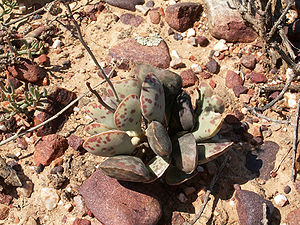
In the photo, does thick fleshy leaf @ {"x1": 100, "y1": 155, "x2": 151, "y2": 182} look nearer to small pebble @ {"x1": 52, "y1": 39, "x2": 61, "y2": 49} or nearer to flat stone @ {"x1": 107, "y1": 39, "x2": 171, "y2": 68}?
flat stone @ {"x1": 107, "y1": 39, "x2": 171, "y2": 68}

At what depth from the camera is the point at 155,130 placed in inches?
80.4

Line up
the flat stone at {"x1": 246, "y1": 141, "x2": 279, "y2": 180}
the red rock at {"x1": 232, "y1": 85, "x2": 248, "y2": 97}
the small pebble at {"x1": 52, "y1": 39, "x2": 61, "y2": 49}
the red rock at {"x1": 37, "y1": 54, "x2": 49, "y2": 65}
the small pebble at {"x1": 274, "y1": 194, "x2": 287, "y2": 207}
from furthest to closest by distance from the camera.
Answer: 1. the small pebble at {"x1": 52, "y1": 39, "x2": 61, "y2": 49}
2. the red rock at {"x1": 37, "y1": 54, "x2": 49, "y2": 65}
3. the red rock at {"x1": 232, "y1": 85, "x2": 248, "y2": 97}
4. the flat stone at {"x1": 246, "y1": 141, "x2": 279, "y2": 180}
5. the small pebble at {"x1": 274, "y1": 194, "x2": 287, "y2": 207}

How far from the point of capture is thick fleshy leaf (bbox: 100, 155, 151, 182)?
196 centimetres

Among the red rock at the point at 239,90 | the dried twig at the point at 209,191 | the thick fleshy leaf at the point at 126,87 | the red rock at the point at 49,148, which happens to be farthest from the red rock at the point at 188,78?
the red rock at the point at 49,148

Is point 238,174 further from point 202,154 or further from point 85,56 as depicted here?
point 85,56

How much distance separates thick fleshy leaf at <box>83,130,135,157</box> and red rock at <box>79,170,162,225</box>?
333 mm

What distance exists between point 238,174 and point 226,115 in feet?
1.71

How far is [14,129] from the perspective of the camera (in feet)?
9.37

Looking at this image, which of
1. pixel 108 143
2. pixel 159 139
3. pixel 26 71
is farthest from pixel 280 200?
pixel 26 71

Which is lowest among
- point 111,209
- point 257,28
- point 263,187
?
point 263,187

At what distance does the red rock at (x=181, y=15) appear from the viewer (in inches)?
132

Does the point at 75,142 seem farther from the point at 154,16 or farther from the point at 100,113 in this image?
the point at 154,16

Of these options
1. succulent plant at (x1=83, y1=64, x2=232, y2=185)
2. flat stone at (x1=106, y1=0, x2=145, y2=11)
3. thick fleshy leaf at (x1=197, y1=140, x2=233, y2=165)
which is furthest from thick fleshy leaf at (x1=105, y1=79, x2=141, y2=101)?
flat stone at (x1=106, y1=0, x2=145, y2=11)

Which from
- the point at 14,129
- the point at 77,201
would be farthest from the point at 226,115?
the point at 14,129
